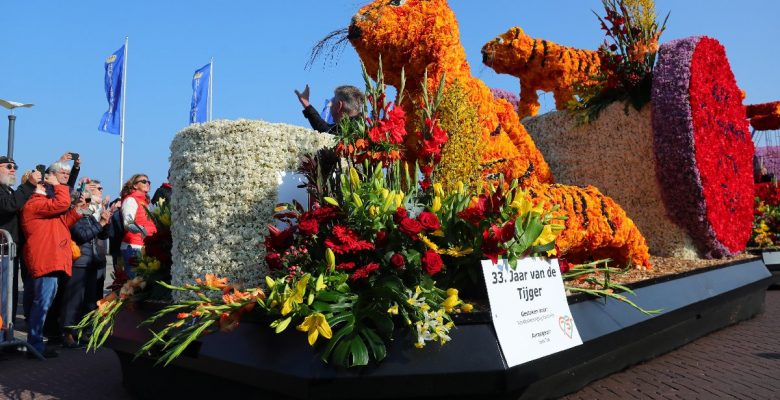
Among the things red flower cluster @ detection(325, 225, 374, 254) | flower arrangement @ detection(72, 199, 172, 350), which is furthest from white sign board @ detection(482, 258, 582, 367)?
flower arrangement @ detection(72, 199, 172, 350)

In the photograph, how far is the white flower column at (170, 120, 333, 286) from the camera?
9.91ft

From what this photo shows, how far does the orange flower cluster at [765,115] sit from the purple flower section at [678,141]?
8.59 m

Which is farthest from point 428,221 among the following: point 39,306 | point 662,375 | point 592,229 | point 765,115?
point 765,115

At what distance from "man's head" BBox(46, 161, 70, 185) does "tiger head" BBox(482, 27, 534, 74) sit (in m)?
4.34

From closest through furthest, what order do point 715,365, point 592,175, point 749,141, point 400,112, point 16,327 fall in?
point 400,112 → point 715,365 → point 592,175 → point 749,141 → point 16,327

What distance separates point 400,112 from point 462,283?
91 centimetres

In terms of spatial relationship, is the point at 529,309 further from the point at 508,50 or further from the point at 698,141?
the point at 508,50

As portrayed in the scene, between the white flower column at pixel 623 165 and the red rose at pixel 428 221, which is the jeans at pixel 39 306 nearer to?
the red rose at pixel 428 221

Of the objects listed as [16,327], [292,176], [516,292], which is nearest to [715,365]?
[516,292]

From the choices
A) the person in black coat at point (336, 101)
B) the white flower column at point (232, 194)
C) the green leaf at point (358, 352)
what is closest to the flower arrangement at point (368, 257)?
the green leaf at point (358, 352)

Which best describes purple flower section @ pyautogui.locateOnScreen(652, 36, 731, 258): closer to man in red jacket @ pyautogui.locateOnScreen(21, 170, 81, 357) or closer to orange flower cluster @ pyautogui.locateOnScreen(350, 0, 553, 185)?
orange flower cluster @ pyautogui.locateOnScreen(350, 0, 553, 185)

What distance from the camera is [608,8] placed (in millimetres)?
5680

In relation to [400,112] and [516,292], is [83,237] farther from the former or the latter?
[516,292]

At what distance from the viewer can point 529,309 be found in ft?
8.76
